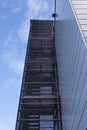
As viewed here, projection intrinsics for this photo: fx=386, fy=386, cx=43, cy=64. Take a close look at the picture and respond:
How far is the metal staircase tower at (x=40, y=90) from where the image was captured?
2489 centimetres

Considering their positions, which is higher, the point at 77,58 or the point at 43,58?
the point at 43,58

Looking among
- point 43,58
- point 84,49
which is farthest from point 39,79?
point 84,49

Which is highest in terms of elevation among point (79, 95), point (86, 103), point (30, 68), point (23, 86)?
point (30, 68)

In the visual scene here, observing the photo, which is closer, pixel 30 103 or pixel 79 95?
pixel 79 95

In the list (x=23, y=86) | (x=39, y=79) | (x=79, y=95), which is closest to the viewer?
(x=79, y=95)

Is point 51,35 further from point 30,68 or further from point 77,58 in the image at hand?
point 77,58

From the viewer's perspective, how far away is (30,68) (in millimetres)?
31453

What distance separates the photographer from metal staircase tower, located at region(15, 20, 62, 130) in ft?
81.7

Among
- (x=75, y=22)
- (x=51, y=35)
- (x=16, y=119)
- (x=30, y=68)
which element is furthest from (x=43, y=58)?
(x=75, y=22)

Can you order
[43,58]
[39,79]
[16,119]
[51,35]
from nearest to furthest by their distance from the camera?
[16,119]
[39,79]
[43,58]
[51,35]

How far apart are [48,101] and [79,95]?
11857 millimetres

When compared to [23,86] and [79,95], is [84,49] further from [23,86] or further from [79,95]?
[23,86]

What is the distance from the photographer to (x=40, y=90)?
27.7 metres

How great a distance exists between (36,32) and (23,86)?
1272cm
